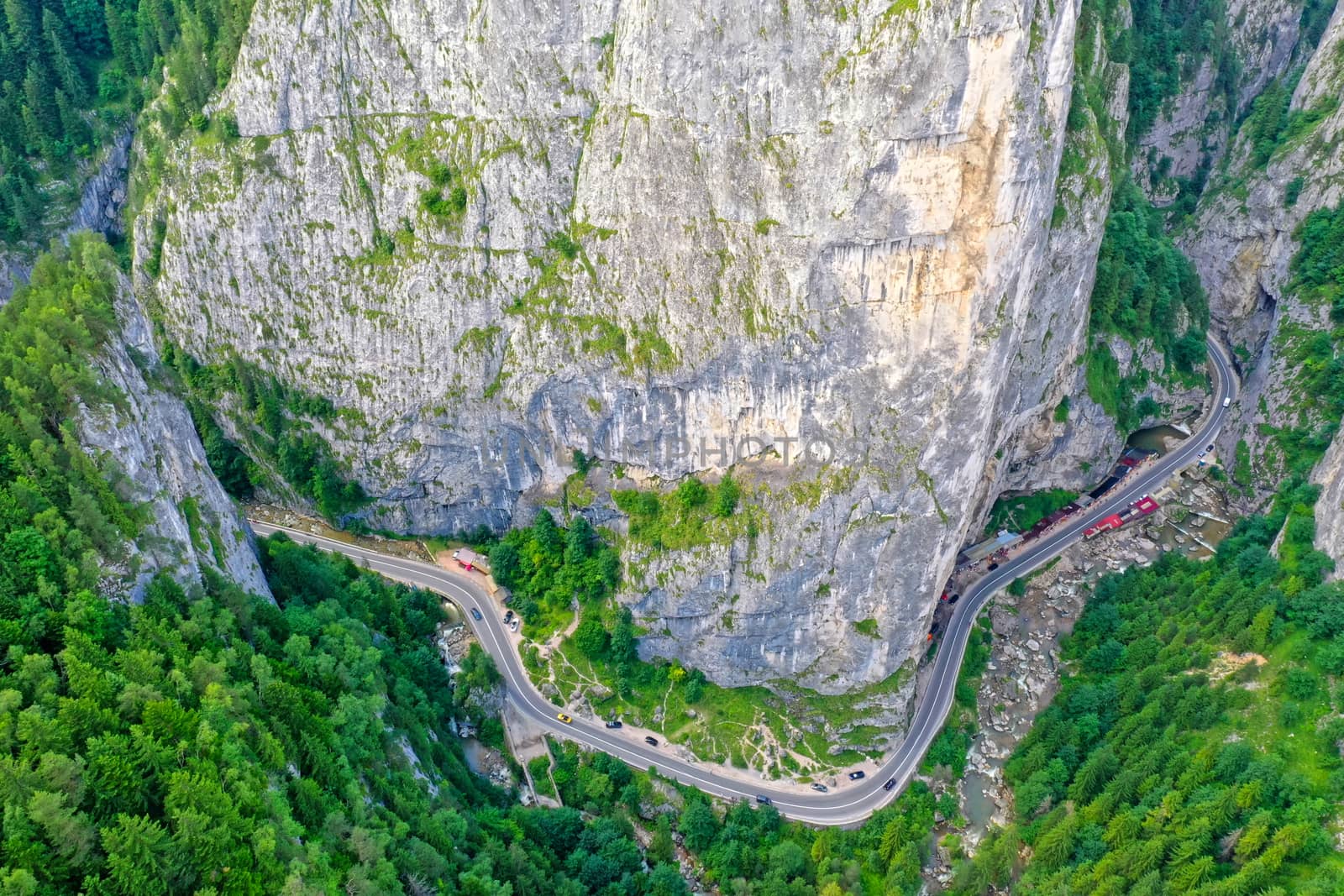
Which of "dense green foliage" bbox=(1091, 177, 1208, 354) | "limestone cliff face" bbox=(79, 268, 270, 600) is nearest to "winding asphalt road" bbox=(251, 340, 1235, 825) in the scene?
"dense green foliage" bbox=(1091, 177, 1208, 354)

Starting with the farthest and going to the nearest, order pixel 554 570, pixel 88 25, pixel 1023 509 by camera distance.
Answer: pixel 1023 509
pixel 88 25
pixel 554 570

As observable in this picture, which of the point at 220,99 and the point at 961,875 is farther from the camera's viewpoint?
the point at 220,99

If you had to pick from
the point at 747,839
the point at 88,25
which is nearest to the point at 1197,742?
the point at 747,839

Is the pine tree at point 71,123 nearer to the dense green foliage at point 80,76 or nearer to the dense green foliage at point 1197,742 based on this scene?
the dense green foliage at point 80,76

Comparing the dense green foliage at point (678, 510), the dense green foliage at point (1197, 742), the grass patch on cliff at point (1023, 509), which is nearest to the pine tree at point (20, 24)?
the dense green foliage at point (678, 510)

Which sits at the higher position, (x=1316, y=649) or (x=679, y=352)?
(x=679, y=352)

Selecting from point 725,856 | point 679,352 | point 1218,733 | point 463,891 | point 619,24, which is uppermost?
point 619,24

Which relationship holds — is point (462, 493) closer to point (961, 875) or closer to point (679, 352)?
point (679, 352)

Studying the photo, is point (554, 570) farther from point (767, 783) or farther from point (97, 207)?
point (97, 207)

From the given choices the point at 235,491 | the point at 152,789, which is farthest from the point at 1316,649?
the point at 235,491
